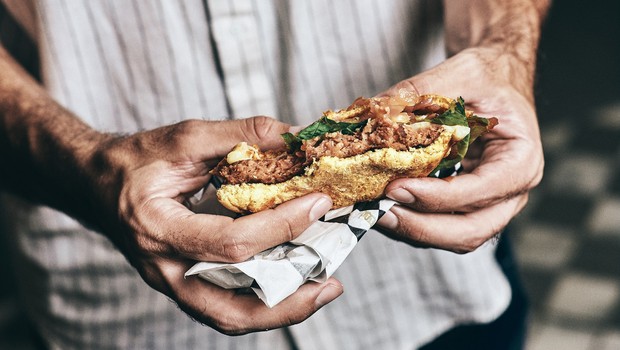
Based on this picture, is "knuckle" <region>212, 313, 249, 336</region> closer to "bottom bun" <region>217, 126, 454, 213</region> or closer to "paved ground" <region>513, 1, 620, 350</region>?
"bottom bun" <region>217, 126, 454, 213</region>

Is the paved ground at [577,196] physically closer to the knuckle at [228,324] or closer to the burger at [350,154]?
the burger at [350,154]

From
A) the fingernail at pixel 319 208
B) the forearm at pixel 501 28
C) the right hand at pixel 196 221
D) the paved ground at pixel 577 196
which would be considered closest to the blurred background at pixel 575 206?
the paved ground at pixel 577 196

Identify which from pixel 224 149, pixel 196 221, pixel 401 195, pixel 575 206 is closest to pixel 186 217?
pixel 196 221

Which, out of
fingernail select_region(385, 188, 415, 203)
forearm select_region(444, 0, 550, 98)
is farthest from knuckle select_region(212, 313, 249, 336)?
forearm select_region(444, 0, 550, 98)

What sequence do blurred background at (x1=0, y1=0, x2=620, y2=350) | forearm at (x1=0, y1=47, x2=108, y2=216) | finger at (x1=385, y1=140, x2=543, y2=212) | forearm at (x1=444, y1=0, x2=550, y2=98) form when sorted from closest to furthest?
1. finger at (x1=385, y1=140, x2=543, y2=212)
2. forearm at (x1=0, y1=47, x2=108, y2=216)
3. forearm at (x1=444, y1=0, x2=550, y2=98)
4. blurred background at (x1=0, y1=0, x2=620, y2=350)

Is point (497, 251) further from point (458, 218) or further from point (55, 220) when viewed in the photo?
point (55, 220)
